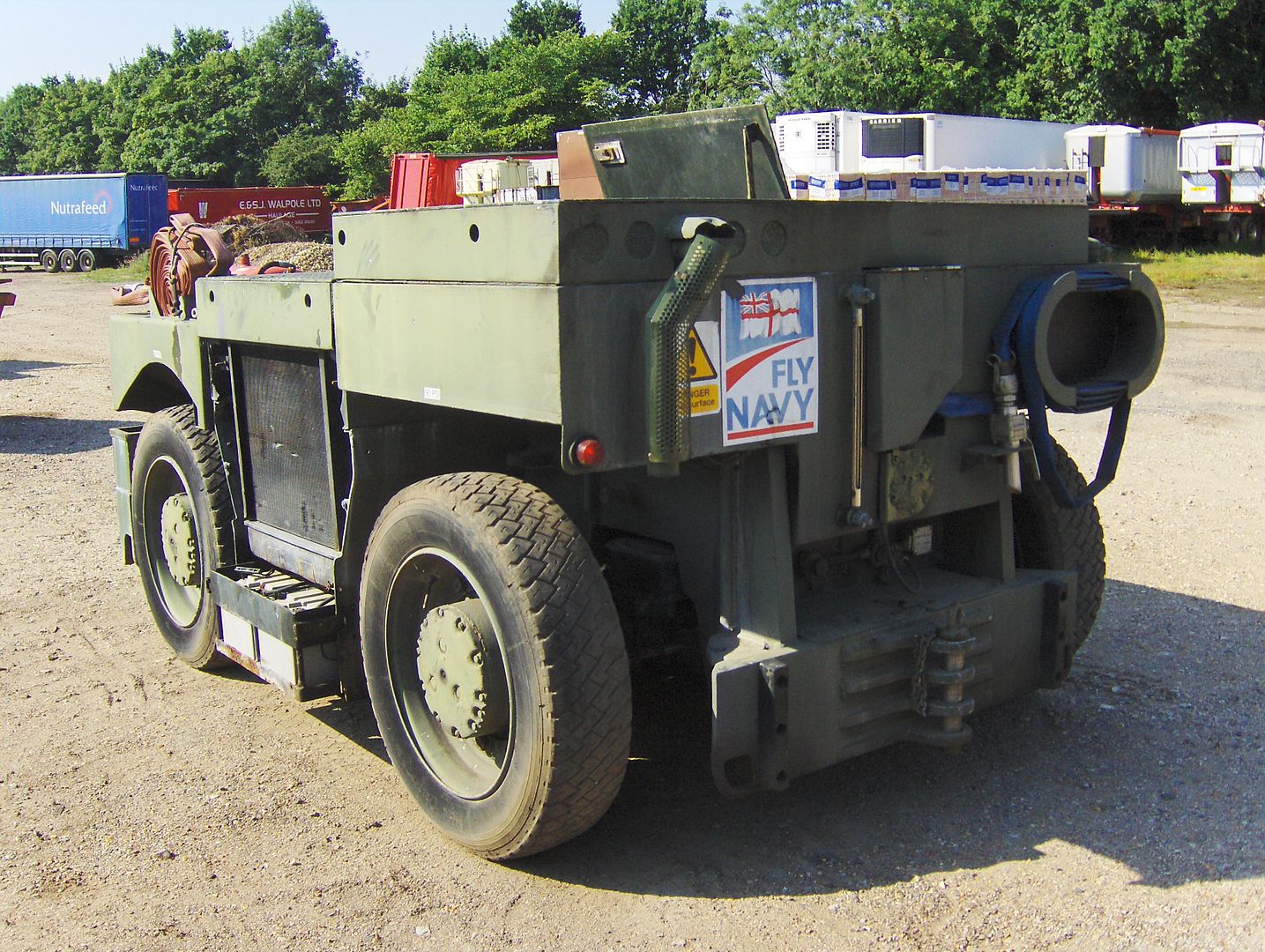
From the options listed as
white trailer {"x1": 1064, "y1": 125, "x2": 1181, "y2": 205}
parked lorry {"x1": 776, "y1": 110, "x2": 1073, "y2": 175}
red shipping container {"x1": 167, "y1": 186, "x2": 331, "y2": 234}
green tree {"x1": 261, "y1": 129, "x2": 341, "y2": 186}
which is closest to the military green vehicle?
parked lorry {"x1": 776, "y1": 110, "x2": 1073, "y2": 175}

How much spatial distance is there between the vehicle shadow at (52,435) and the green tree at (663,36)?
48.4 meters

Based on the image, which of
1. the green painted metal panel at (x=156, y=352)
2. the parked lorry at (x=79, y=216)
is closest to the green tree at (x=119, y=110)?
the parked lorry at (x=79, y=216)

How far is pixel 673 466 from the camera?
335 centimetres

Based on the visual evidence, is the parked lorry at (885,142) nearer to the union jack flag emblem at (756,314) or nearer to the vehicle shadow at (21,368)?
the vehicle shadow at (21,368)

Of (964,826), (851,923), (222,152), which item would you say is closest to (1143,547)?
(964,826)

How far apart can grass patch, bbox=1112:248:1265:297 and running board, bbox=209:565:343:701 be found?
18.4m

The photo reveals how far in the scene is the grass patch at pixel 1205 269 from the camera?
2308cm

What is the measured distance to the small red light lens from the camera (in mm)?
3256

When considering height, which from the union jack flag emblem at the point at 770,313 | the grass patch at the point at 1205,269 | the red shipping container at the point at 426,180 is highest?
the red shipping container at the point at 426,180

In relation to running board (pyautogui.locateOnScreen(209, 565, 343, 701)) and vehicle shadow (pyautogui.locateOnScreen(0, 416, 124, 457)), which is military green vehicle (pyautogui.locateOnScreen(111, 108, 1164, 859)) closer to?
running board (pyautogui.locateOnScreen(209, 565, 343, 701))

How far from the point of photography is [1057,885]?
3.65m

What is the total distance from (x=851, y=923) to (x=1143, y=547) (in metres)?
4.26

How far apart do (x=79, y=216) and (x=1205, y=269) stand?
31.3 meters

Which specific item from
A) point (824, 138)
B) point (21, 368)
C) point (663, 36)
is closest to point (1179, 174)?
point (824, 138)
